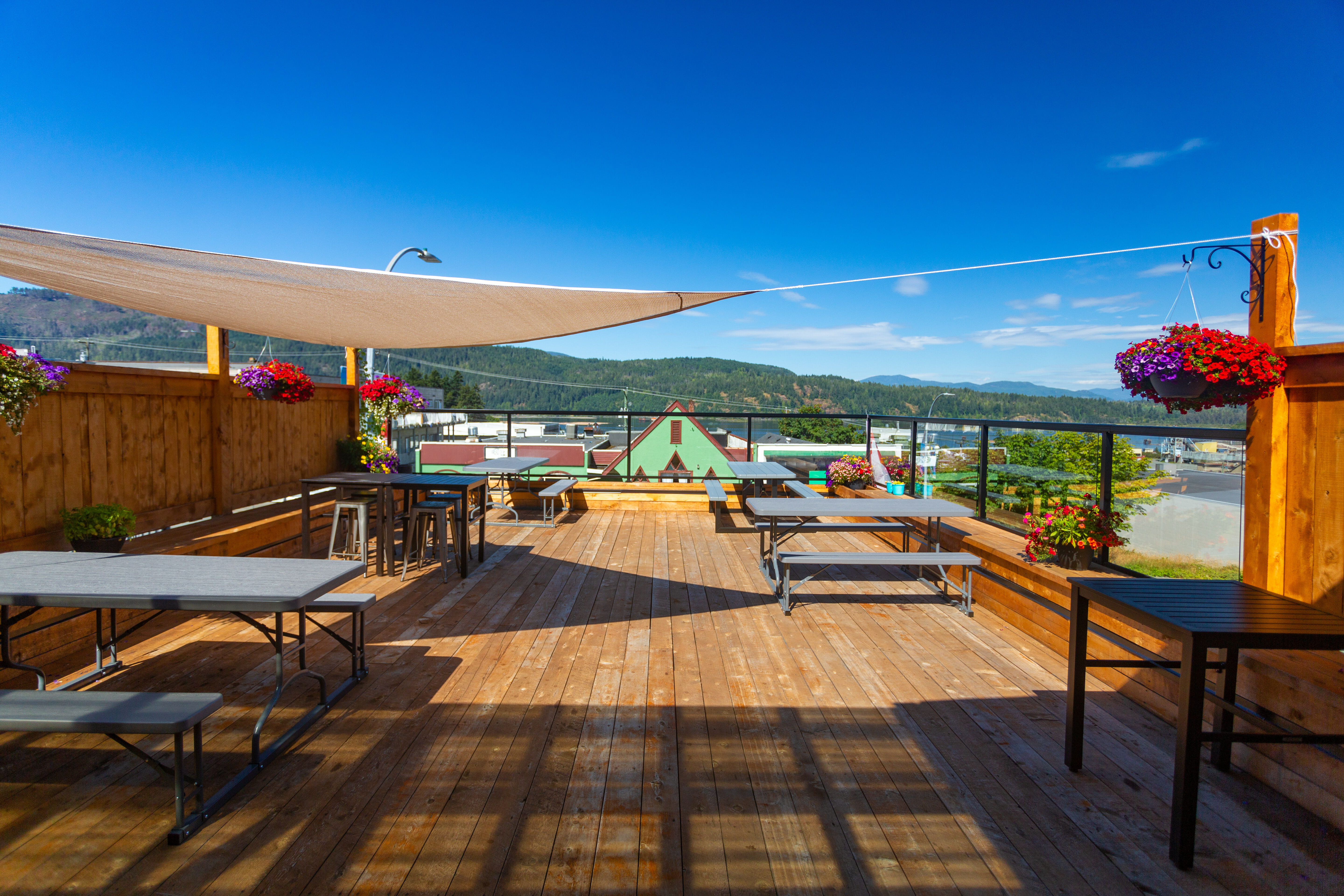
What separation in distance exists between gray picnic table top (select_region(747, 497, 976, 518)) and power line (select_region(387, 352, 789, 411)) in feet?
114

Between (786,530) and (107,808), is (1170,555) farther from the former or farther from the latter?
(107,808)

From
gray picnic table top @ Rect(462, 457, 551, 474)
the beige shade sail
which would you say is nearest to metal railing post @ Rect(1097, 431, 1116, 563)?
the beige shade sail

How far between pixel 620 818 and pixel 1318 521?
2.71 m

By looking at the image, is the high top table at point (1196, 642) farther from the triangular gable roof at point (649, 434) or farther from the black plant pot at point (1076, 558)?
the triangular gable roof at point (649, 434)

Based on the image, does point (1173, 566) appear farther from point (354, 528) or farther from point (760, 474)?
point (354, 528)

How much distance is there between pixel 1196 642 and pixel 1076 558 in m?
2.17

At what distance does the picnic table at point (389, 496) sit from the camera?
4.53 metres

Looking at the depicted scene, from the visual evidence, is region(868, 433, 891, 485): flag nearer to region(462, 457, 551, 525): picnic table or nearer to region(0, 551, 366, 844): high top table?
region(462, 457, 551, 525): picnic table

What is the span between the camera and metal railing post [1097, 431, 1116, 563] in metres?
3.54

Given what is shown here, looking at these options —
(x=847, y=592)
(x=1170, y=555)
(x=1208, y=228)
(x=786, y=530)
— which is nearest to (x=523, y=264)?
(x=786, y=530)

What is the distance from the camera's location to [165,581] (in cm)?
212

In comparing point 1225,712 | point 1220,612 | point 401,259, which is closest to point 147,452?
point 401,259

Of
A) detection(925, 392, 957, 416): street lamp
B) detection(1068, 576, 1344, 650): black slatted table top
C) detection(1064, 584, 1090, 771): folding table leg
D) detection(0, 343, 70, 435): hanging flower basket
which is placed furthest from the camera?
detection(925, 392, 957, 416): street lamp

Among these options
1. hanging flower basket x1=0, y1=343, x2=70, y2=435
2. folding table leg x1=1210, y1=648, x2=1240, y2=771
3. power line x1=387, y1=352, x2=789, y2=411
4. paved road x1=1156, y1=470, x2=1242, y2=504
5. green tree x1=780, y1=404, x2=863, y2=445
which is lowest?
folding table leg x1=1210, y1=648, x2=1240, y2=771
